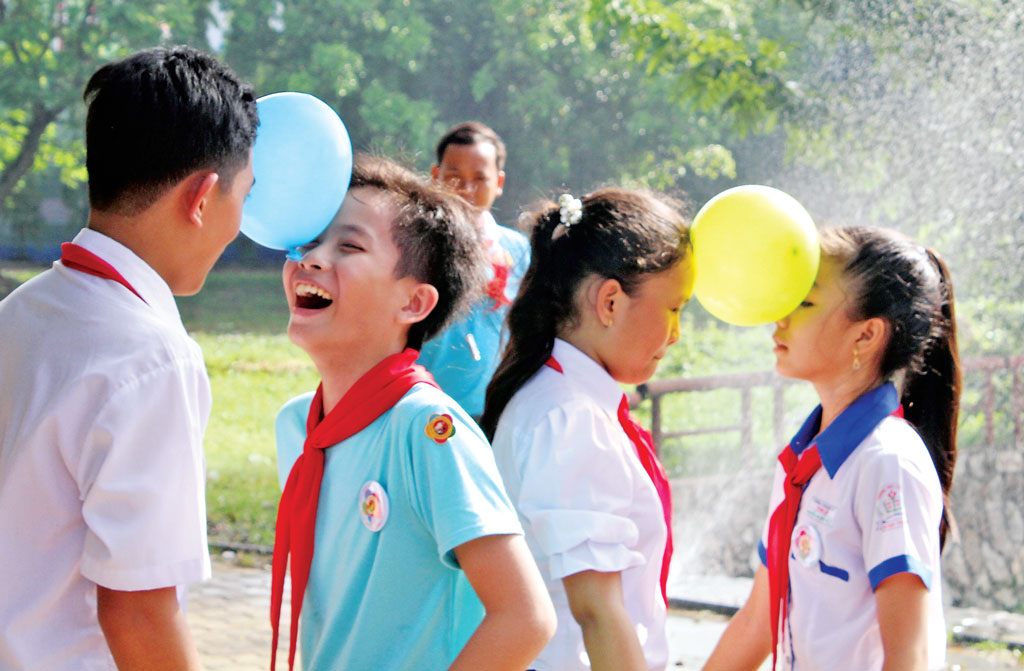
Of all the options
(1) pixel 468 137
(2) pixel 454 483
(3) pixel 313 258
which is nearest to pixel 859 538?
(2) pixel 454 483

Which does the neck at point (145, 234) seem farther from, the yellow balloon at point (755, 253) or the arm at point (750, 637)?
the arm at point (750, 637)

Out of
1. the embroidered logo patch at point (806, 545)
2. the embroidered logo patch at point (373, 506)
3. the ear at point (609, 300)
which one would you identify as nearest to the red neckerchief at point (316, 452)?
the embroidered logo patch at point (373, 506)

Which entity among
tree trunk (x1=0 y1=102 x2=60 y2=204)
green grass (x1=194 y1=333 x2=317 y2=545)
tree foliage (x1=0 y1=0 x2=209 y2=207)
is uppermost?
tree foliage (x1=0 y1=0 x2=209 y2=207)

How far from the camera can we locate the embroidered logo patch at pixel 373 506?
1.52m

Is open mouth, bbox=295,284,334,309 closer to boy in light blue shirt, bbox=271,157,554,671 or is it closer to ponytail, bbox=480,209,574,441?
boy in light blue shirt, bbox=271,157,554,671

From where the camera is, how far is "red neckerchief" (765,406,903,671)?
79.7 inches

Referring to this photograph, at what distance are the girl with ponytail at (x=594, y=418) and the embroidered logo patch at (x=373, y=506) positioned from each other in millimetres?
337

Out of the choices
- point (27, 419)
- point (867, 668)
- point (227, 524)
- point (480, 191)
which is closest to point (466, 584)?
point (27, 419)

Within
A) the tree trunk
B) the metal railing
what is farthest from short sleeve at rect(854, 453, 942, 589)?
the tree trunk

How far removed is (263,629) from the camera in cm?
462

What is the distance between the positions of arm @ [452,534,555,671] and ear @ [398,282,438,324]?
479 millimetres

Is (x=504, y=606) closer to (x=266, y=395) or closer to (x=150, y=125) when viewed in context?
(x=150, y=125)

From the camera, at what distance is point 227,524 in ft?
21.8

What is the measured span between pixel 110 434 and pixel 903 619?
4.25 feet
